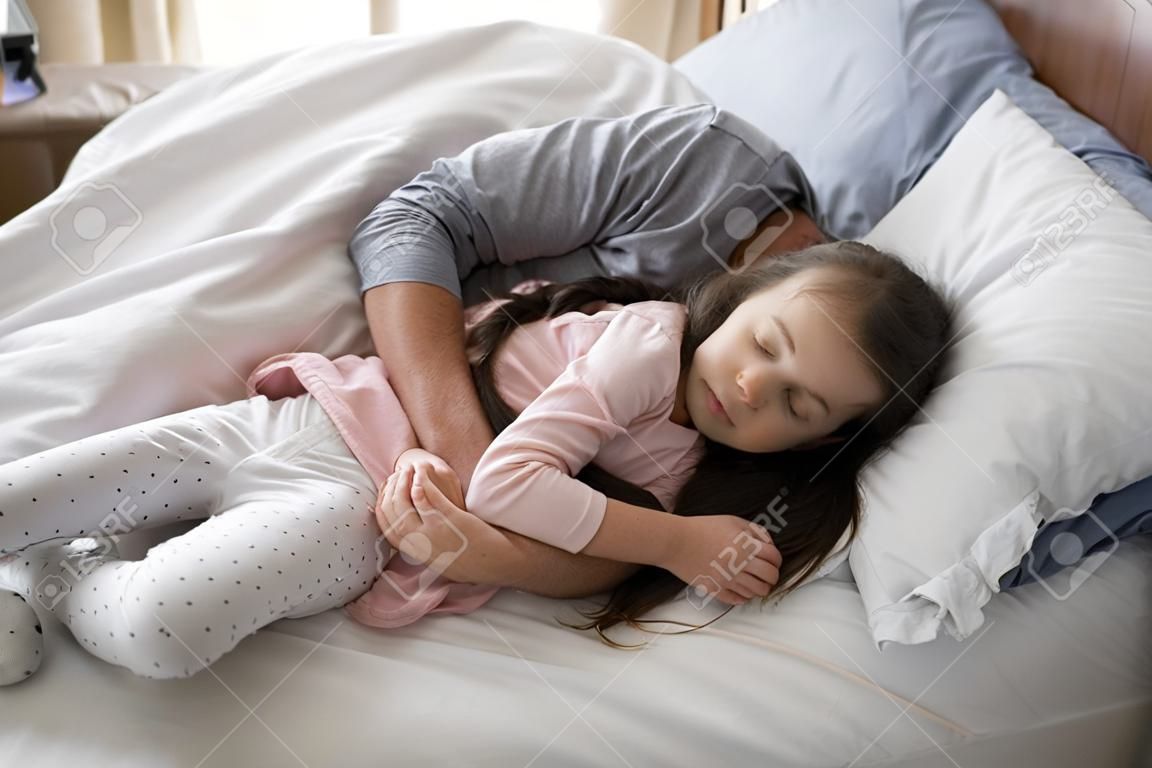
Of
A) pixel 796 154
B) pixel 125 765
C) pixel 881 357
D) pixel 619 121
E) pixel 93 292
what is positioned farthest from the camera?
pixel 796 154

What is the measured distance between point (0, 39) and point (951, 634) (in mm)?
1568

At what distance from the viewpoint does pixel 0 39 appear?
5.49ft

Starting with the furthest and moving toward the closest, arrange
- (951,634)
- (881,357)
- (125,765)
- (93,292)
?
(93,292) → (881,357) → (951,634) → (125,765)

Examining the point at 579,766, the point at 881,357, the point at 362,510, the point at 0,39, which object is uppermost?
the point at 0,39

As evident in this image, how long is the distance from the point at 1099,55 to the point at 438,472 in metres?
0.96

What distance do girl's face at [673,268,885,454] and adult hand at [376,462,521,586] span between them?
265 millimetres

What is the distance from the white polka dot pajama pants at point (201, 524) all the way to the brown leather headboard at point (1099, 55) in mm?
977

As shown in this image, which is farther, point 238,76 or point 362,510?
point 238,76

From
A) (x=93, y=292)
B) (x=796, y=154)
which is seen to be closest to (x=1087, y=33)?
(x=796, y=154)

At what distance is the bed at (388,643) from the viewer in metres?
0.92

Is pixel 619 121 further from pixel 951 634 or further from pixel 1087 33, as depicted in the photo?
pixel 951 634

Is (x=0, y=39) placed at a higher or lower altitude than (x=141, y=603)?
higher

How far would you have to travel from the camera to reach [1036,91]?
54.9 inches

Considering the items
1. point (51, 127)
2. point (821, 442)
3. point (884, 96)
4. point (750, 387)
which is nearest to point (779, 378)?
point (750, 387)
